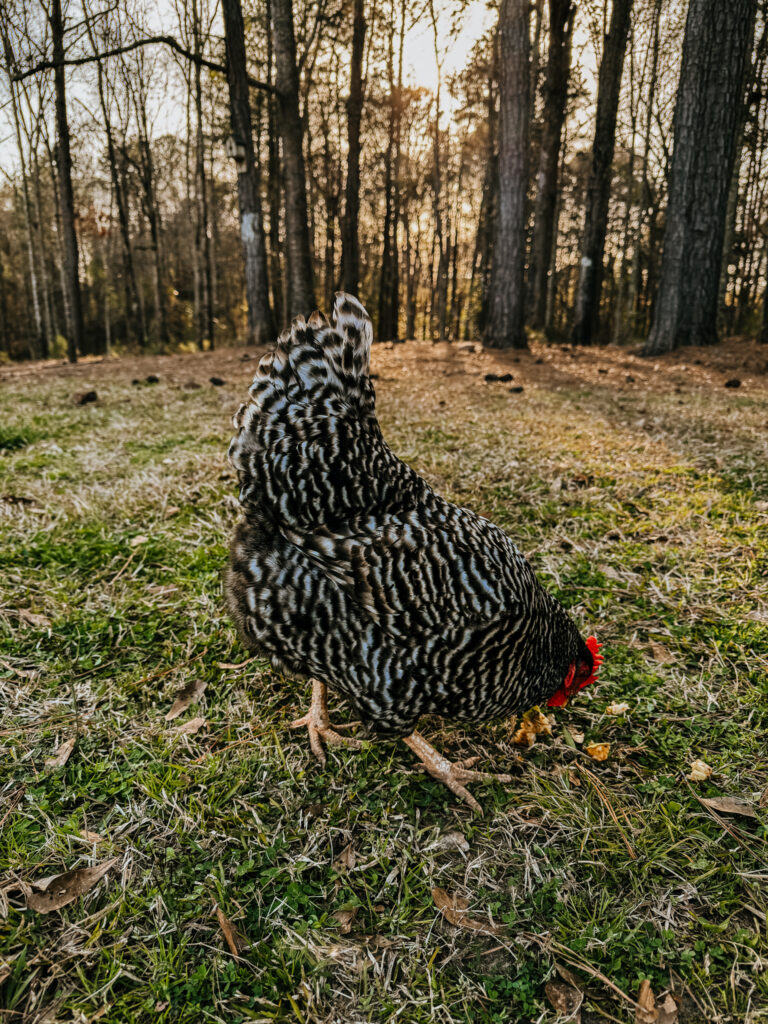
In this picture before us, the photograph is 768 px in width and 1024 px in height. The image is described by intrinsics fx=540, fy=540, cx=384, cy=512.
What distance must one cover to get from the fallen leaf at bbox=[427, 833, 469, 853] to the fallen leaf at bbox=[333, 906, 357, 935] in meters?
0.34

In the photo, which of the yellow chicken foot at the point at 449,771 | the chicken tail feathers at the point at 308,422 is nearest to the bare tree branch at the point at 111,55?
the chicken tail feathers at the point at 308,422

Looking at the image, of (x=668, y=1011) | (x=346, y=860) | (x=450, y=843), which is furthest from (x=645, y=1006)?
(x=346, y=860)

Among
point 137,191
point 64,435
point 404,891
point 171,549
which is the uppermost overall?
point 137,191

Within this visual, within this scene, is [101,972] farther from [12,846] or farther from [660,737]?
[660,737]

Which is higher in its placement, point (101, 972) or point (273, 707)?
point (273, 707)

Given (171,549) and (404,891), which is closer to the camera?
(404,891)

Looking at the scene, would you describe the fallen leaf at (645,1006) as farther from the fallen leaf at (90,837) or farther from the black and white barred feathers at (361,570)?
the fallen leaf at (90,837)

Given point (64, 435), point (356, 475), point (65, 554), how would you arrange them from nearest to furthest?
point (356, 475) < point (65, 554) < point (64, 435)

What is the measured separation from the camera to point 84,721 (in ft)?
7.75

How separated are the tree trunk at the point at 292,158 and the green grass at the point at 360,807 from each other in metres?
7.67

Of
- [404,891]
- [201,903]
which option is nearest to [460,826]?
[404,891]

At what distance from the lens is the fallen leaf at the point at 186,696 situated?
2463mm

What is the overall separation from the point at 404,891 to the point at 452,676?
71cm

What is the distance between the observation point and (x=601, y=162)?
11609 millimetres
